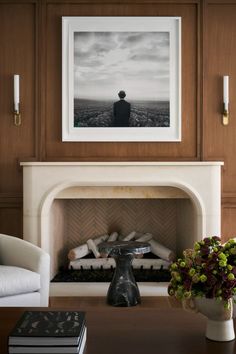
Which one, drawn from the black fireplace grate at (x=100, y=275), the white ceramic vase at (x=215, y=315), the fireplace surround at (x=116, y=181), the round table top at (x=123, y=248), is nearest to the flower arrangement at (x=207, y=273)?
the white ceramic vase at (x=215, y=315)

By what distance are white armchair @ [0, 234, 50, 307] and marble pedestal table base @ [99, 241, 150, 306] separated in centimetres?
59

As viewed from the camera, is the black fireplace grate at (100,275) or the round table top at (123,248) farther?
the black fireplace grate at (100,275)

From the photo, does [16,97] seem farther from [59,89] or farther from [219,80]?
[219,80]

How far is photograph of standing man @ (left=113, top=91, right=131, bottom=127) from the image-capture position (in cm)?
427

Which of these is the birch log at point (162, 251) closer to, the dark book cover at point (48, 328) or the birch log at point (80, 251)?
the birch log at point (80, 251)

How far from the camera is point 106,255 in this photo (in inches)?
176

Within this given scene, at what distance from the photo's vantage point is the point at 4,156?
14.0 feet

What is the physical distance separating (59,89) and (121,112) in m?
0.56

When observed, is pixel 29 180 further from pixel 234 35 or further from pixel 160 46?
pixel 234 35

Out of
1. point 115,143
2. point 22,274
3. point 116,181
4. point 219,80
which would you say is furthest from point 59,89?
point 22,274

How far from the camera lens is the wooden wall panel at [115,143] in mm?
4250

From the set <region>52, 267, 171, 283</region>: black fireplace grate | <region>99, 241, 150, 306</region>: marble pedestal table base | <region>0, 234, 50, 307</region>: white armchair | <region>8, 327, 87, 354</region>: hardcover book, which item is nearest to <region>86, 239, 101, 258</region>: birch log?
<region>52, 267, 171, 283</region>: black fireplace grate

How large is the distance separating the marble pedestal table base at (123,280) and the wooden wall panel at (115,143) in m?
0.83

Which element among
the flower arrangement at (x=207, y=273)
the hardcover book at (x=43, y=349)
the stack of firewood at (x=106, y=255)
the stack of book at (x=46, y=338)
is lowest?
the stack of firewood at (x=106, y=255)
